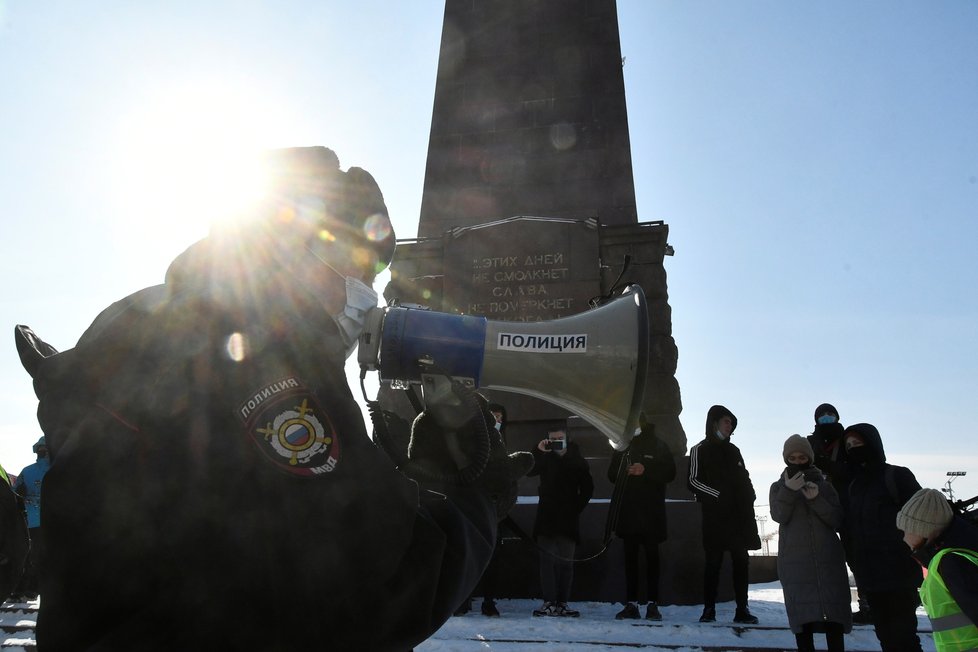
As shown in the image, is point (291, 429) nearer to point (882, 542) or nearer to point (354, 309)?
point (354, 309)

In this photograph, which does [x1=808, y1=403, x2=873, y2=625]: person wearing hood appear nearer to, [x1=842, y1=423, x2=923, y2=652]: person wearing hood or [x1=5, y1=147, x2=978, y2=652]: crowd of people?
[x1=842, y1=423, x2=923, y2=652]: person wearing hood

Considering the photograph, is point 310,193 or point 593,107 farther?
point 593,107

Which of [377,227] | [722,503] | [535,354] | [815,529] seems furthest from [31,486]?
[377,227]

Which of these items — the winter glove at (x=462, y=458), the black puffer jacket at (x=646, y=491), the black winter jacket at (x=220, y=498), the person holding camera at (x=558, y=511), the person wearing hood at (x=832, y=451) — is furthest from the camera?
the black puffer jacket at (x=646, y=491)

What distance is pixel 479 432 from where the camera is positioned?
5.14ft

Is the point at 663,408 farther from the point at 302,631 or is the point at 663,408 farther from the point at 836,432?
the point at 302,631

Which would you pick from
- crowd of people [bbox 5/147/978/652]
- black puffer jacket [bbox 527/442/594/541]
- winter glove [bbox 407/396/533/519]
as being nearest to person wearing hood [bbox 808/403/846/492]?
black puffer jacket [bbox 527/442/594/541]

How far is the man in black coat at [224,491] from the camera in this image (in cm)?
114

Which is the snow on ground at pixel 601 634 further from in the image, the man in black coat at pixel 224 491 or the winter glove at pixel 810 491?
the man in black coat at pixel 224 491

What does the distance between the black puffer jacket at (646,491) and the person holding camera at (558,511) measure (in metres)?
0.37

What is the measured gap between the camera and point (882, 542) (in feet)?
16.2

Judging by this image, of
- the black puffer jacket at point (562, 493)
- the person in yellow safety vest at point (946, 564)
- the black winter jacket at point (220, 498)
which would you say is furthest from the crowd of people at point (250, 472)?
the black puffer jacket at point (562, 493)

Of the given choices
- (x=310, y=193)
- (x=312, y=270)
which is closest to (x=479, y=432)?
(x=312, y=270)

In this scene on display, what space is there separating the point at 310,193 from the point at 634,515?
253 inches
